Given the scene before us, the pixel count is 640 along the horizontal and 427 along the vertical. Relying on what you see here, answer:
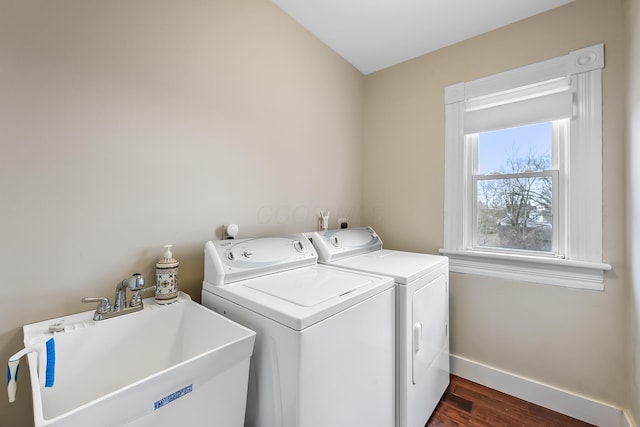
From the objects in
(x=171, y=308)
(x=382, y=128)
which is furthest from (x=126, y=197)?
(x=382, y=128)

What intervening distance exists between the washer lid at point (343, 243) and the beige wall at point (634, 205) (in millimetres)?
1381

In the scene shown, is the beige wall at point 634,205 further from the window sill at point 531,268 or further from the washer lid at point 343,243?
the washer lid at point 343,243

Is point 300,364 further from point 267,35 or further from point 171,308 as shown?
point 267,35

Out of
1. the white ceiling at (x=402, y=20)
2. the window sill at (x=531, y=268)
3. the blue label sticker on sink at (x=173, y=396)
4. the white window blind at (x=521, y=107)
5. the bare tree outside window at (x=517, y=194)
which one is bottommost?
the blue label sticker on sink at (x=173, y=396)

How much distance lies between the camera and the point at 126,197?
1117 millimetres

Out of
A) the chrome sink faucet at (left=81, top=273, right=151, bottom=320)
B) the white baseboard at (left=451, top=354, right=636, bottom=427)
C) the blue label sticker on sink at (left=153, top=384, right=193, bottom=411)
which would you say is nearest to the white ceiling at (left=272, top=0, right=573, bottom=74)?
the chrome sink faucet at (left=81, top=273, right=151, bottom=320)

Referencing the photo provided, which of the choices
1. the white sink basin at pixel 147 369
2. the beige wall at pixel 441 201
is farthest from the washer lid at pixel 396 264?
the white sink basin at pixel 147 369

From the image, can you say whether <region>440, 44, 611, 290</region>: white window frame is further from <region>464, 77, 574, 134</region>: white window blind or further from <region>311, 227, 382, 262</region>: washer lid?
<region>311, 227, 382, 262</region>: washer lid

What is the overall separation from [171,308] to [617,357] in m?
2.39

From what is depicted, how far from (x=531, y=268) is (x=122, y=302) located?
7.46ft

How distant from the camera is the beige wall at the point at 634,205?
48.6 inches

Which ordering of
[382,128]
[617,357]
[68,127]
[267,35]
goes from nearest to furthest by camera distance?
[68,127], [617,357], [267,35], [382,128]

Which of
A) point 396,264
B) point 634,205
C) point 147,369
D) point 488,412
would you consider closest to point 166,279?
point 147,369

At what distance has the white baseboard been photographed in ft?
4.85
